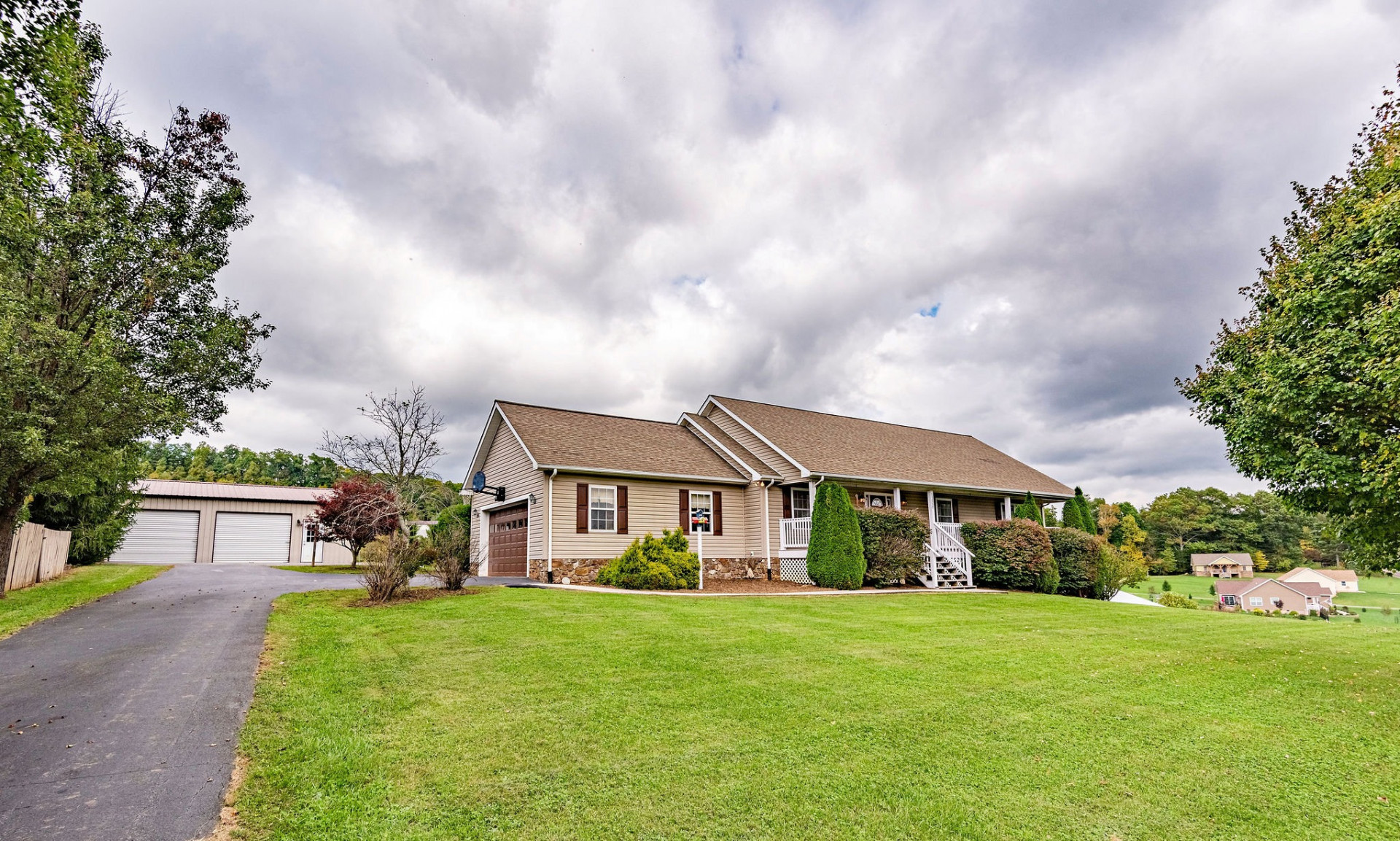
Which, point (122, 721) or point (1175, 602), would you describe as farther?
point (1175, 602)

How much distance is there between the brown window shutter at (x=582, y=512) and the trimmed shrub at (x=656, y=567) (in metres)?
1.36

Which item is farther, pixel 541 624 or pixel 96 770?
pixel 541 624

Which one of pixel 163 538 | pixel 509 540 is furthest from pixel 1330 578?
pixel 163 538

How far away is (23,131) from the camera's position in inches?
226

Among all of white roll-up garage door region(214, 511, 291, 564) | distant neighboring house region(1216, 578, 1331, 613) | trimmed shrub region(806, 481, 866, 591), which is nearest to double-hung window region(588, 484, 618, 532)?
trimmed shrub region(806, 481, 866, 591)

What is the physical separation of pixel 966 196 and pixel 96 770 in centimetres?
1536

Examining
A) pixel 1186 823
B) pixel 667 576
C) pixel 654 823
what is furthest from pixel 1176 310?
pixel 654 823

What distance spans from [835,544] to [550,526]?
7.65 meters

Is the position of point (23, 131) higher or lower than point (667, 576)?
higher

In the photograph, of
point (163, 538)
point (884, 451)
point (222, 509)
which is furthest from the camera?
point (222, 509)

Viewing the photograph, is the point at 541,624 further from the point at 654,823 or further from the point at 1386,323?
the point at 1386,323

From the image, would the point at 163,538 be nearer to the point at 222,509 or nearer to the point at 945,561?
the point at 222,509

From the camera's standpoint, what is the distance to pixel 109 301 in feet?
43.0

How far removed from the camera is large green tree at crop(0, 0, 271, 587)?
10.4m
